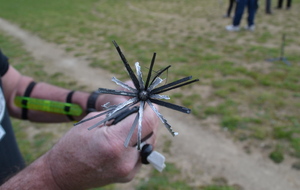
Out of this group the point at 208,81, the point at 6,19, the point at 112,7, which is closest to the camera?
the point at 208,81

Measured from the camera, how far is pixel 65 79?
650cm

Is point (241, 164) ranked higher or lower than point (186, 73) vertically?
lower

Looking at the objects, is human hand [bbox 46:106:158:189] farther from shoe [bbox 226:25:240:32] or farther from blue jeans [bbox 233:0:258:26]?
blue jeans [bbox 233:0:258:26]

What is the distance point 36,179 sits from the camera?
50.3 inches

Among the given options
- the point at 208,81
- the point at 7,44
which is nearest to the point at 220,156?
the point at 208,81

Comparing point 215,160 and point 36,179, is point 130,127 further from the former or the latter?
point 215,160

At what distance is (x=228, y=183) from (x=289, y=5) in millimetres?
11710

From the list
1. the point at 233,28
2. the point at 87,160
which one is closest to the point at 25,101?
the point at 87,160

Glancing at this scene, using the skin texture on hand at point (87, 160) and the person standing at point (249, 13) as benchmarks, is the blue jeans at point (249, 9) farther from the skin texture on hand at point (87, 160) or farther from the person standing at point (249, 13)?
the skin texture on hand at point (87, 160)

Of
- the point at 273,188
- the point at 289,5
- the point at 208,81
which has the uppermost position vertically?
the point at 289,5

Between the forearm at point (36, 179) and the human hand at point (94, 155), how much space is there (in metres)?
0.03

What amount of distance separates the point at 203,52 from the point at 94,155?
6574 millimetres

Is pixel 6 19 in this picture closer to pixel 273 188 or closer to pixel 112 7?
pixel 112 7

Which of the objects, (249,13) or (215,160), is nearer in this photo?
(215,160)
